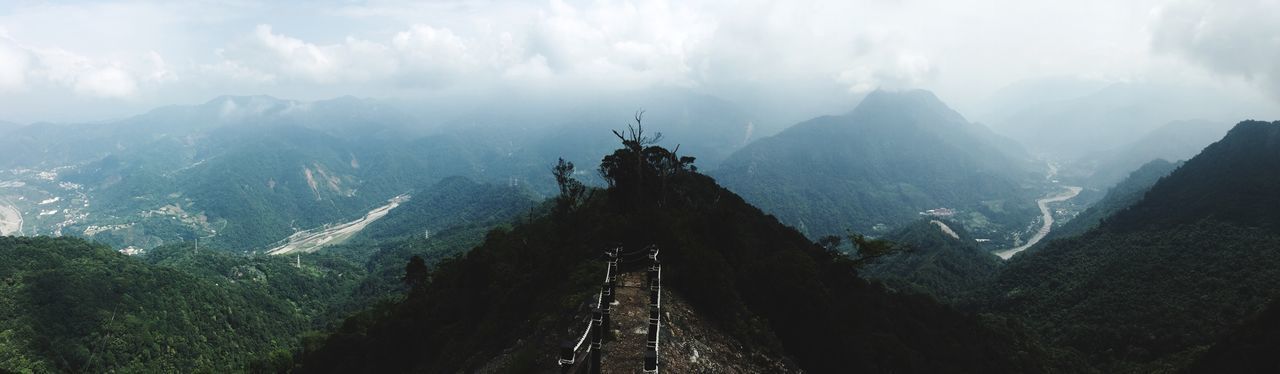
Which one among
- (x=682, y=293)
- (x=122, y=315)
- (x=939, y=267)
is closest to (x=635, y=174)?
(x=682, y=293)

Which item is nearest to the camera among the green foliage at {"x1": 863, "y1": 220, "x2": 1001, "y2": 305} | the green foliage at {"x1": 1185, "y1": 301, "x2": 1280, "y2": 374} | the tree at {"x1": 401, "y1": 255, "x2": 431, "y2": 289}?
the green foliage at {"x1": 1185, "y1": 301, "x2": 1280, "y2": 374}

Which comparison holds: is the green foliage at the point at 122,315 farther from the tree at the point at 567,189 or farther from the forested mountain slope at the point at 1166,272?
the forested mountain slope at the point at 1166,272

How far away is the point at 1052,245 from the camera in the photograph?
323 feet

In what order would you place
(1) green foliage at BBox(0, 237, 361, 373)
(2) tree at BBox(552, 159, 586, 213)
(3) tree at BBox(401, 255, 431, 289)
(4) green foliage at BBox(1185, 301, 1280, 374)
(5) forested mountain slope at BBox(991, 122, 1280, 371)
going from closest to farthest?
(4) green foliage at BBox(1185, 301, 1280, 374) → (2) tree at BBox(552, 159, 586, 213) → (3) tree at BBox(401, 255, 431, 289) → (5) forested mountain slope at BBox(991, 122, 1280, 371) → (1) green foliage at BBox(0, 237, 361, 373)

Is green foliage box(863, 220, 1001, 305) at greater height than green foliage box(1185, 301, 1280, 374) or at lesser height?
lesser

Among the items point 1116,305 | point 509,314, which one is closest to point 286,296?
point 509,314

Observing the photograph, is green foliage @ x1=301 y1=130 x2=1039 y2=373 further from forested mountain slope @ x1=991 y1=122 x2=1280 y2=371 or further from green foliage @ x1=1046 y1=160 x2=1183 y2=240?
green foliage @ x1=1046 y1=160 x2=1183 y2=240

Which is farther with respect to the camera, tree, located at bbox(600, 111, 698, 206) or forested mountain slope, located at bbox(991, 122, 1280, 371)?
forested mountain slope, located at bbox(991, 122, 1280, 371)

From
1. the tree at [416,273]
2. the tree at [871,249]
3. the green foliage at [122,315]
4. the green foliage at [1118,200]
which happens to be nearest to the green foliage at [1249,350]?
the tree at [871,249]

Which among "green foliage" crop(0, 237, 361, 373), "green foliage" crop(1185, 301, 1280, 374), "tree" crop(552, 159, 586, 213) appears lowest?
"green foliage" crop(0, 237, 361, 373)

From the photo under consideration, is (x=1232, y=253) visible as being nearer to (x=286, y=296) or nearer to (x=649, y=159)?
(x=649, y=159)

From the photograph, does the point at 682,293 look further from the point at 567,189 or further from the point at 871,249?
the point at 567,189

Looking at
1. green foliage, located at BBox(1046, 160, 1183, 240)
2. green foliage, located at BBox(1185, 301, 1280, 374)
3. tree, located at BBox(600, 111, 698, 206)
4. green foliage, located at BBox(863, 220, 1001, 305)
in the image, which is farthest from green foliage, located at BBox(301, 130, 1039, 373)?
green foliage, located at BBox(1046, 160, 1183, 240)

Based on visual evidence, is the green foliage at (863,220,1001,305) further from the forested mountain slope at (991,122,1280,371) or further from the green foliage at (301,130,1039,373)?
the green foliage at (301,130,1039,373)
